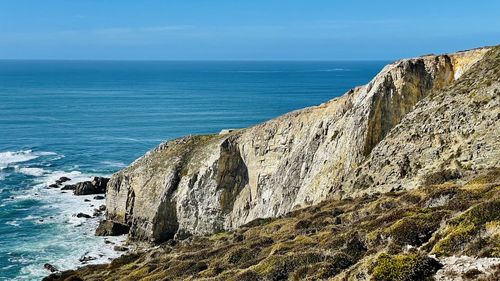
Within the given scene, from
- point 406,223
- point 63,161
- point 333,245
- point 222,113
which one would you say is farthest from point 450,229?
point 222,113

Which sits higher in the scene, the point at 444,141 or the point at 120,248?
the point at 444,141

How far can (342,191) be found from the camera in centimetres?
3994

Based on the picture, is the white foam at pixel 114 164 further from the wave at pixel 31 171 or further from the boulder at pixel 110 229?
the boulder at pixel 110 229

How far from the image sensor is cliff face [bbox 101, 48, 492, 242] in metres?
37.1

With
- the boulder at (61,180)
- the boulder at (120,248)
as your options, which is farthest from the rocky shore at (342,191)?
the boulder at (61,180)

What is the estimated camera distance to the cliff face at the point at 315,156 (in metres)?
37.1

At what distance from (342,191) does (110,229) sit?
33356mm

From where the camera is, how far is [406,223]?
19.0 metres

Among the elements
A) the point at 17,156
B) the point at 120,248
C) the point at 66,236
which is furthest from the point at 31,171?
the point at 120,248

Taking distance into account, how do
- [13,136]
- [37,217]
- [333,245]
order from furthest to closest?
[13,136]
[37,217]
[333,245]

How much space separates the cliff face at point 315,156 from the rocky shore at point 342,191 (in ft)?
0.39

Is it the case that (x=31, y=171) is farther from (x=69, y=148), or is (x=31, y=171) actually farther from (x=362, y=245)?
(x=362, y=245)

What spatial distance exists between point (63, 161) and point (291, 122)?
2126 inches

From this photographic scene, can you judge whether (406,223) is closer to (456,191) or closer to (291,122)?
(456,191)
